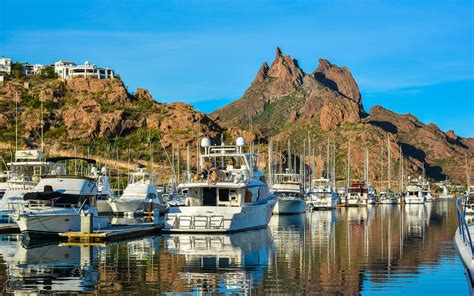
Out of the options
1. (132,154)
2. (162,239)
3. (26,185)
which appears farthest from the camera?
(132,154)

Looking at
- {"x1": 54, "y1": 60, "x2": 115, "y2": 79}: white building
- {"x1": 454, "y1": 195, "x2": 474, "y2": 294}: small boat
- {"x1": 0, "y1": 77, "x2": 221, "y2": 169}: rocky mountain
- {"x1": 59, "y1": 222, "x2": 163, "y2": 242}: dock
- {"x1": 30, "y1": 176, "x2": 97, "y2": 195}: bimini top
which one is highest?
{"x1": 54, "y1": 60, "x2": 115, "y2": 79}: white building

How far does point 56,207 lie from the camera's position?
124 ft

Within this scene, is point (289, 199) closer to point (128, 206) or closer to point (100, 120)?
point (128, 206)

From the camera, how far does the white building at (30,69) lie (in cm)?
18338

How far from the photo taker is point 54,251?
1229 inches

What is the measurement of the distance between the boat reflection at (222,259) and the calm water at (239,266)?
0.11 ft

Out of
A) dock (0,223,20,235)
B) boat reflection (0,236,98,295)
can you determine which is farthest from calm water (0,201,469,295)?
dock (0,223,20,235)

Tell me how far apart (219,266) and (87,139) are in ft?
341

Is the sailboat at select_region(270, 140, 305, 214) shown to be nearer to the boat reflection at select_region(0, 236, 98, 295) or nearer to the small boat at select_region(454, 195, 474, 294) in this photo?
the boat reflection at select_region(0, 236, 98, 295)

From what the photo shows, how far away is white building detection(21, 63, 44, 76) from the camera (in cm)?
18338

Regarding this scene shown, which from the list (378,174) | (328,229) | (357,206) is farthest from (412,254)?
(378,174)

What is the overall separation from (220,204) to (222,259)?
44.6ft

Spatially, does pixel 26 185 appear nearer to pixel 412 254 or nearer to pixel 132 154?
pixel 412 254

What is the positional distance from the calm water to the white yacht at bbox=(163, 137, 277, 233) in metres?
1.20
